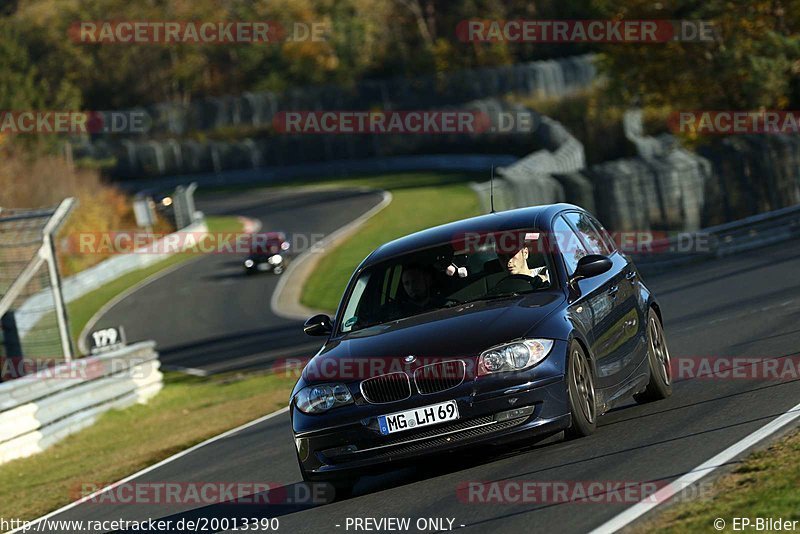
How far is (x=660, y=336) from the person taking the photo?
1090 cm

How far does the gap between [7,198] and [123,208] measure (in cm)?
870

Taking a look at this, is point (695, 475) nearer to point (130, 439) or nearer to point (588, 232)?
point (588, 232)

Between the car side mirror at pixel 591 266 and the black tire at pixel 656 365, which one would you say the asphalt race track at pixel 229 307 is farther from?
the car side mirror at pixel 591 266

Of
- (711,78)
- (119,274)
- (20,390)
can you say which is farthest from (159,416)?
(119,274)

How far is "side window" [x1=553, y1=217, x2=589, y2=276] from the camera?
9.67m

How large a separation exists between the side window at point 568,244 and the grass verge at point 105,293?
32.2 m

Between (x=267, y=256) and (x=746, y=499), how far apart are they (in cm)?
4078

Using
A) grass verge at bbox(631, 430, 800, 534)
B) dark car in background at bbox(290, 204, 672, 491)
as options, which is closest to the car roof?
dark car in background at bbox(290, 204, 672, 491)

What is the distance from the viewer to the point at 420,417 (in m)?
8.32

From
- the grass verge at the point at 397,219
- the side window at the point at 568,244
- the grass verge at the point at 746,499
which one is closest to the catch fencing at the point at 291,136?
the grass verge at the point at 397,219

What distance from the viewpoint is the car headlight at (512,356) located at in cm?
838

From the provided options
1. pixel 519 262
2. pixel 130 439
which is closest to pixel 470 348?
pixel 519 262

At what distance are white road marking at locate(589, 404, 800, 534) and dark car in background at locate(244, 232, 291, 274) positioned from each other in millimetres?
38458

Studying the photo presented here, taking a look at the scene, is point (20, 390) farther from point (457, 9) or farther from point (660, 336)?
point (457, 9)
